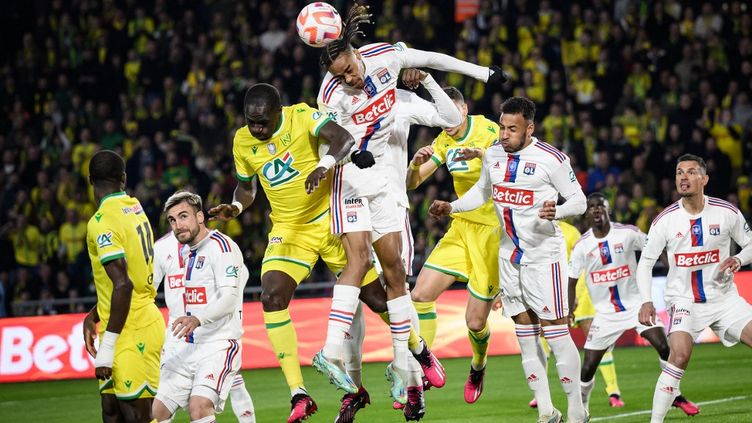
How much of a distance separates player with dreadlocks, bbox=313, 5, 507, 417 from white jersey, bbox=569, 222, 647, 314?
374cm

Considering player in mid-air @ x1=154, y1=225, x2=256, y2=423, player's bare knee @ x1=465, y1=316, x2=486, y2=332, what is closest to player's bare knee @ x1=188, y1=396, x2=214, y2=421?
player in mid-air @ x1=154, y1=225, x2=256, y2=423

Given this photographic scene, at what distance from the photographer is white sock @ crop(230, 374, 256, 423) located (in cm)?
1025


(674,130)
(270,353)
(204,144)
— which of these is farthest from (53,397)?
(674,130)

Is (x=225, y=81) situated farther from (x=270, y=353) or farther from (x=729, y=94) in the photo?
(x=729, y=94)

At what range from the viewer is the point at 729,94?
20.2 meters

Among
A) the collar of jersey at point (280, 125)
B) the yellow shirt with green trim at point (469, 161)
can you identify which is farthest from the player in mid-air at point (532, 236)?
the collar of jersey at point (280, 125)

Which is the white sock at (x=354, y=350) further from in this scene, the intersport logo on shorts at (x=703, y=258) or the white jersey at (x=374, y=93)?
the intersport logo on shorts at (x=703, y=258)

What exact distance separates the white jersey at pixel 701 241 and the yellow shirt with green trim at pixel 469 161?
1761 millimetres

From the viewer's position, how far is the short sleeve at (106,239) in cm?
853

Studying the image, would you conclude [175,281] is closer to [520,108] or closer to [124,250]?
[124,250]

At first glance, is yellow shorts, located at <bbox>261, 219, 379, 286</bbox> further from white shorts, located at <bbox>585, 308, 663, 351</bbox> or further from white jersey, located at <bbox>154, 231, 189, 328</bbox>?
white shorts, located at <bbox>585, 308, 663, 351</bbox>

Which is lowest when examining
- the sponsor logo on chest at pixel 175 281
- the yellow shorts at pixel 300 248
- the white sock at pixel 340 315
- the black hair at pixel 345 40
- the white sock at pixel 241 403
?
the white sock at pixel 241 403

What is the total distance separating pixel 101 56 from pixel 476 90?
317 inches

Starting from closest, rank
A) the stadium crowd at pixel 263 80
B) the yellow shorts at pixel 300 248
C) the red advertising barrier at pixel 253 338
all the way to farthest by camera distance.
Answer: the yellow shorts at pixel 300 248 < the red advertising barrier at pixel 253 338 < the stadium crowd at pixel 263 80
